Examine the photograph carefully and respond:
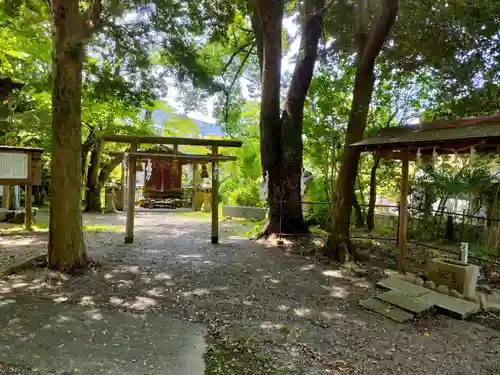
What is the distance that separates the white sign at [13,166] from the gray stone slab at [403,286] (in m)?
8.02

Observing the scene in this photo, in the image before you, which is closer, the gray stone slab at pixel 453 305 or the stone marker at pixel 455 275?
the gray stone slab at pixel 453 305

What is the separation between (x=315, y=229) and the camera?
11422mm

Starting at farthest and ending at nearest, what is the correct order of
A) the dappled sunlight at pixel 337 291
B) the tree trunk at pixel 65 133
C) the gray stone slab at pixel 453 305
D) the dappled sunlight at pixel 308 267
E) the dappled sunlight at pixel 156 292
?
the dappled sunlight at pixel 308 267
the tree trunk at pixel 65 133
the dappled sunlight at pixel 337 291
the dappled sunlight at pixel 156 292
the gray stone slab at pixel 453 305

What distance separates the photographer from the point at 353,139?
738cm

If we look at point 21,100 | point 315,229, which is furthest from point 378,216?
point 21,100

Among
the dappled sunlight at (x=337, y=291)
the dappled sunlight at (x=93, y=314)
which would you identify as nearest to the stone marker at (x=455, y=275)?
the dappled sunlight at (x=337, y=291)

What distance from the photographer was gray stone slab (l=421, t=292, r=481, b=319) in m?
4.94

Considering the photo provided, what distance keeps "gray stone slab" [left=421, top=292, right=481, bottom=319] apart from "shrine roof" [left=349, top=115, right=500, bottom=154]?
88.0 inches

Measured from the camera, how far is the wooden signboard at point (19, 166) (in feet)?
27.5

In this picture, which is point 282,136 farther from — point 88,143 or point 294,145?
point 88,143

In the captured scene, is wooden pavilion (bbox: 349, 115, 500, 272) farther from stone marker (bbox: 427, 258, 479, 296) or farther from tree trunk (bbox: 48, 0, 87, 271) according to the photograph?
tree trunk (bbox: 48, 0, 87, 271)

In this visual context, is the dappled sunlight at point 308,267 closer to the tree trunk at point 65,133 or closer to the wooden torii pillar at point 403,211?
the wooden torii pillar at point 403,211

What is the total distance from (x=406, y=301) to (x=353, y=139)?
3.34 meters

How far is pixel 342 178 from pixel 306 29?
13.6 ft
